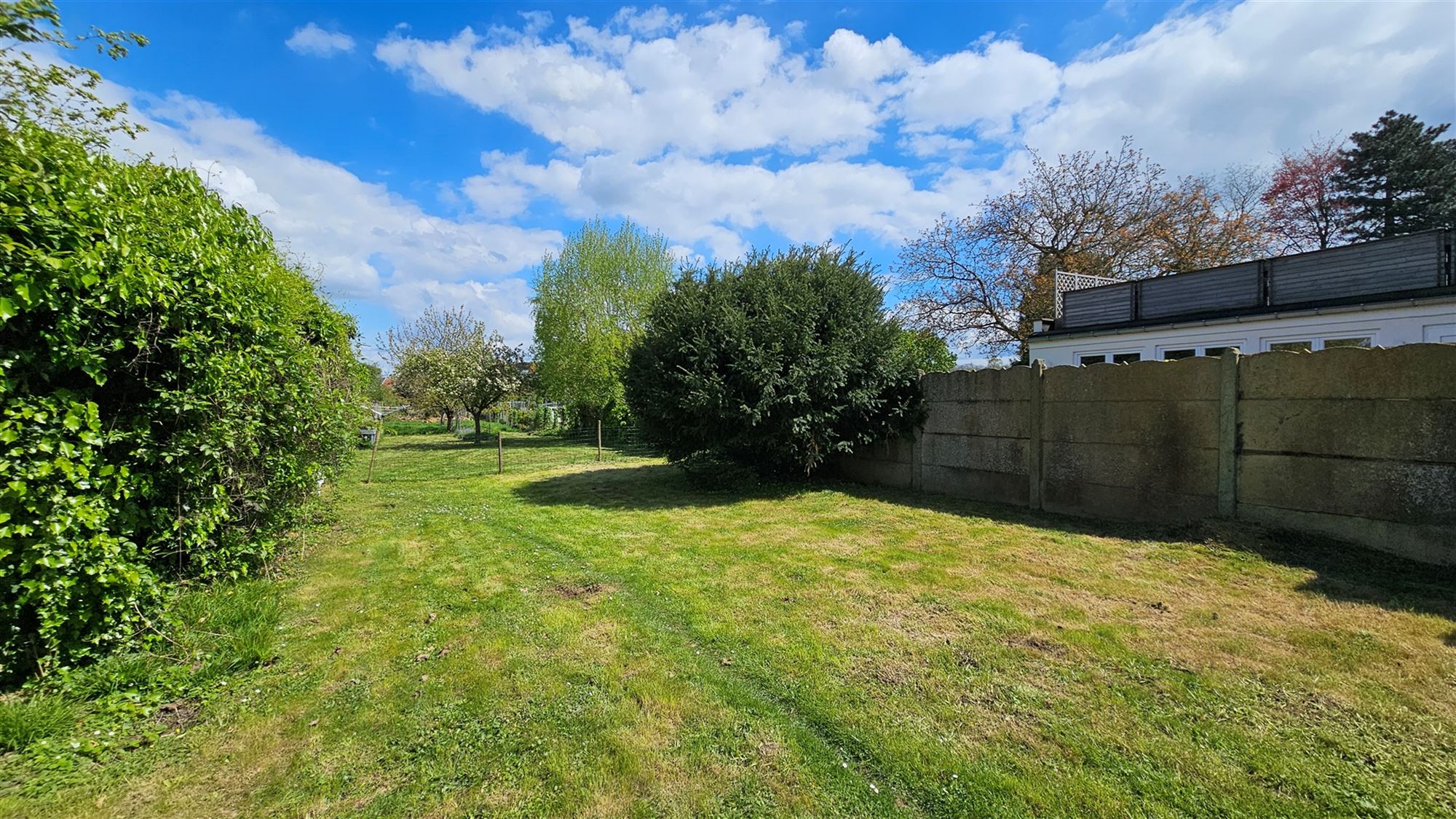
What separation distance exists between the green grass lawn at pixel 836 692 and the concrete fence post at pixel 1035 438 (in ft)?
5.27

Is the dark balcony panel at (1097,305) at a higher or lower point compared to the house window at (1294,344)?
higher

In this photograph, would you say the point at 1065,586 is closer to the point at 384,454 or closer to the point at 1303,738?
the point at 1303,738

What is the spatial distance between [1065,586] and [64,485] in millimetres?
6276

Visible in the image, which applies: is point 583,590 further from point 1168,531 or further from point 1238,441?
point 1238,441

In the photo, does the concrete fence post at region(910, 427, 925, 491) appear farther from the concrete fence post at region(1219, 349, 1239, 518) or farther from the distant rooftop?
the distant rooftop

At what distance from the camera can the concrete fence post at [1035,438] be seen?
7.10m

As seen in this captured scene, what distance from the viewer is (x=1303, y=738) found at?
241 cm

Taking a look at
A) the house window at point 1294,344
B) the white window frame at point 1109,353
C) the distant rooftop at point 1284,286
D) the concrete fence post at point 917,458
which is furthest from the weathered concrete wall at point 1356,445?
the white window frame at point 1109,353

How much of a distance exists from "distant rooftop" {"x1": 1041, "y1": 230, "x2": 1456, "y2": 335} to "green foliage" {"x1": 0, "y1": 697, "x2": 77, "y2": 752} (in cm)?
1524

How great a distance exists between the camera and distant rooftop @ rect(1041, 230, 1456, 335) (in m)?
8.90

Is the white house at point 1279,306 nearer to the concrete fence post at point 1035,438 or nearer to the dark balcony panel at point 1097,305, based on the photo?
the dark balcony panel at point 1097,305

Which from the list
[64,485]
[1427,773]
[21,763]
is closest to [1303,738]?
[1427,773]

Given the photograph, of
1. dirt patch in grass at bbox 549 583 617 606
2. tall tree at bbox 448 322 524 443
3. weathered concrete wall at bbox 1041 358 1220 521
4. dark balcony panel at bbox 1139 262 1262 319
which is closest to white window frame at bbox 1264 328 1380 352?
dark balcony panel at bbox 1139 262 1262 319

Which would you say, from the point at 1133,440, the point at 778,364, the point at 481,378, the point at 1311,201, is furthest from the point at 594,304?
the point at 1311,201
